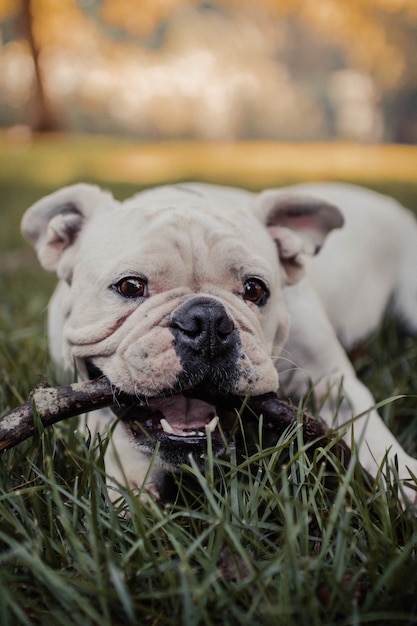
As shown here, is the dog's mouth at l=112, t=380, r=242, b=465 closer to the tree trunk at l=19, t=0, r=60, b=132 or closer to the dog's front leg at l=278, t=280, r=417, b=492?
the dog's front leg at l=278, t=280, r=417, b=492

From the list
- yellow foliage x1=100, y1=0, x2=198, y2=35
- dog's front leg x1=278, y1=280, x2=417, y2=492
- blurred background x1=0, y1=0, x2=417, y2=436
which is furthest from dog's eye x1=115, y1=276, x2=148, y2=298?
yellow foliage x1=100, y1=0, x2=198, y2=35

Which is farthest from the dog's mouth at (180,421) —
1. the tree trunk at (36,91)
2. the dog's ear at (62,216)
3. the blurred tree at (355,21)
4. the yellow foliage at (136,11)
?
the tree trunk at (36,91)

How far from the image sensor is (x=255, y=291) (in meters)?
2.43

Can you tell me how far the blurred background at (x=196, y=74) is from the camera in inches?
590

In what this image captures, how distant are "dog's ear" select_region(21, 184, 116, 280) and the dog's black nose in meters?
0.84

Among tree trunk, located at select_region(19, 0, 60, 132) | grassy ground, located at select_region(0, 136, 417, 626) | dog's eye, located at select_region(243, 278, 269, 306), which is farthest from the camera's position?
tree trunk, located at select_region(19, 0, 60, 132)

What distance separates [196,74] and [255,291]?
15668mm

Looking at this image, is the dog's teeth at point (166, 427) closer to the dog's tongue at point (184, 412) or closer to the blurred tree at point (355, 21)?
the dog's tongue at point (184, 412)

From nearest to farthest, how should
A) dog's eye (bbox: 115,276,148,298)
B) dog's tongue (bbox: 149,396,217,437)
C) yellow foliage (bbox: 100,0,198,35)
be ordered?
1. dog's tongue (bbox: 149,396,217,437)
2. dog's eye (bbox: 115,276,148,298)
3. yellow foliage (bbox: 100,0,198,35)

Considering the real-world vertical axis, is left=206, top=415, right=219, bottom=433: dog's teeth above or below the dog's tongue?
below

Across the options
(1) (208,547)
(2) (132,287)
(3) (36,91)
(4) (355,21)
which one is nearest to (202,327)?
(2) (132,287)

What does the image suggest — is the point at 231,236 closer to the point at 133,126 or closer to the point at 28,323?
the point at 28,323

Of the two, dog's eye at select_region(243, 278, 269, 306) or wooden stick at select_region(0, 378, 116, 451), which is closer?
wooden stick at select_region(0, 378, 116, 451)

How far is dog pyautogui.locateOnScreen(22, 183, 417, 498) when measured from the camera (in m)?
2.01
